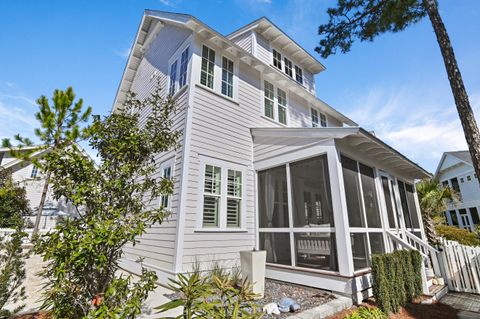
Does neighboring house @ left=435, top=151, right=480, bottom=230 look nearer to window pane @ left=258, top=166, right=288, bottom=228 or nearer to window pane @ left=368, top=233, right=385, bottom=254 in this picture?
window pane @ left=368, top=233, right=385, bottom=254

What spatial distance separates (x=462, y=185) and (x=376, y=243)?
970 inches

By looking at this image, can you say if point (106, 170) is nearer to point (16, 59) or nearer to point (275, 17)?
point (16, 59)

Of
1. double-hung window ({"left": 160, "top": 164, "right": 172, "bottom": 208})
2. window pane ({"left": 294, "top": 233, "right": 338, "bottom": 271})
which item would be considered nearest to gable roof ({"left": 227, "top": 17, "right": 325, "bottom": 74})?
double-hung window ({"left": 160, "top": 164, "right": 172, "bottom": 208})

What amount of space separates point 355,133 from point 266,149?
269 cm

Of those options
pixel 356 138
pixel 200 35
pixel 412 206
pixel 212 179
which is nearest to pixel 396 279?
pixel 356 138

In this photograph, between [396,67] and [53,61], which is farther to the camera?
[396,67]

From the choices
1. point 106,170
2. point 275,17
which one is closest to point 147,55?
point 275,17

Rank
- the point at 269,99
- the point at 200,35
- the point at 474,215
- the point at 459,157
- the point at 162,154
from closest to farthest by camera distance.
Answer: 1. the point at 200,35
2. the point at 162,154
3. the point at 269,99
4. the point at 474,215
5. the point at 459,157

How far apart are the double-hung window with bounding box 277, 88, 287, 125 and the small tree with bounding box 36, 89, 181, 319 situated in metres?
6.58

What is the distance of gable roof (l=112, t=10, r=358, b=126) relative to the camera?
22.7ft

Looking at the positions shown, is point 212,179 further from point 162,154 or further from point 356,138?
point 356,138

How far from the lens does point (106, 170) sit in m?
2.95

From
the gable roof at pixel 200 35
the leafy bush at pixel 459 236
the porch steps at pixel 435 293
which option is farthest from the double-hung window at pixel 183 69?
the leafy bush at pixel 459 236

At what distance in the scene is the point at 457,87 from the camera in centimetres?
495
